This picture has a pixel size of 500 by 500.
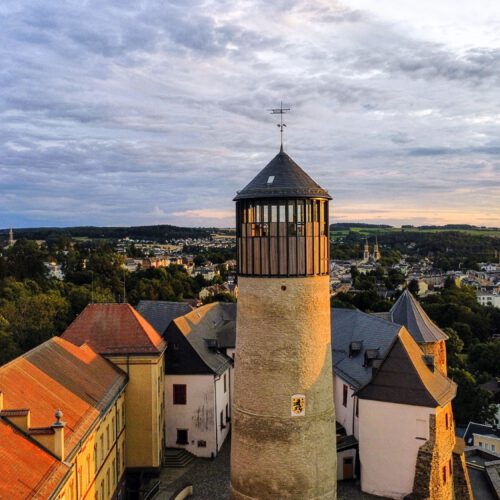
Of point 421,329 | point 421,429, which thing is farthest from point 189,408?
point 421,329

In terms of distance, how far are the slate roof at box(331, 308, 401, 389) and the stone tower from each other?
9623 mm

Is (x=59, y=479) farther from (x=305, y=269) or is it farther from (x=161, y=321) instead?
(x=161, y=321)

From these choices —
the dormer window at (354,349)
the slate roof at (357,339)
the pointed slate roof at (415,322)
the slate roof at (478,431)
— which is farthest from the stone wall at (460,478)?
the slate roof at (478,431)

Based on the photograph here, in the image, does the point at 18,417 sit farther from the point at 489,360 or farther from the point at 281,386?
the point at 489,360

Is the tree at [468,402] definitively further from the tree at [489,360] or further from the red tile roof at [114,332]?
the red tile roof at [114,332]

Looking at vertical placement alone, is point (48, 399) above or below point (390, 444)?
above

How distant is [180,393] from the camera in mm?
34250

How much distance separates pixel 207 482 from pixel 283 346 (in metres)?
11.8

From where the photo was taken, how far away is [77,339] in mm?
30906

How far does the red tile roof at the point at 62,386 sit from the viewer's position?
64.4 ft

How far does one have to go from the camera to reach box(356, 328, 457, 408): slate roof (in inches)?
1101

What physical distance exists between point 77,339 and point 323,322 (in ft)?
47.6

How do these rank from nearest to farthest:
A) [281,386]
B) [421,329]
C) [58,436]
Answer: [58,436], [281,386], [421,329]

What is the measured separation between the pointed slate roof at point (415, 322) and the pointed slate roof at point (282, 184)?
62.8ft
